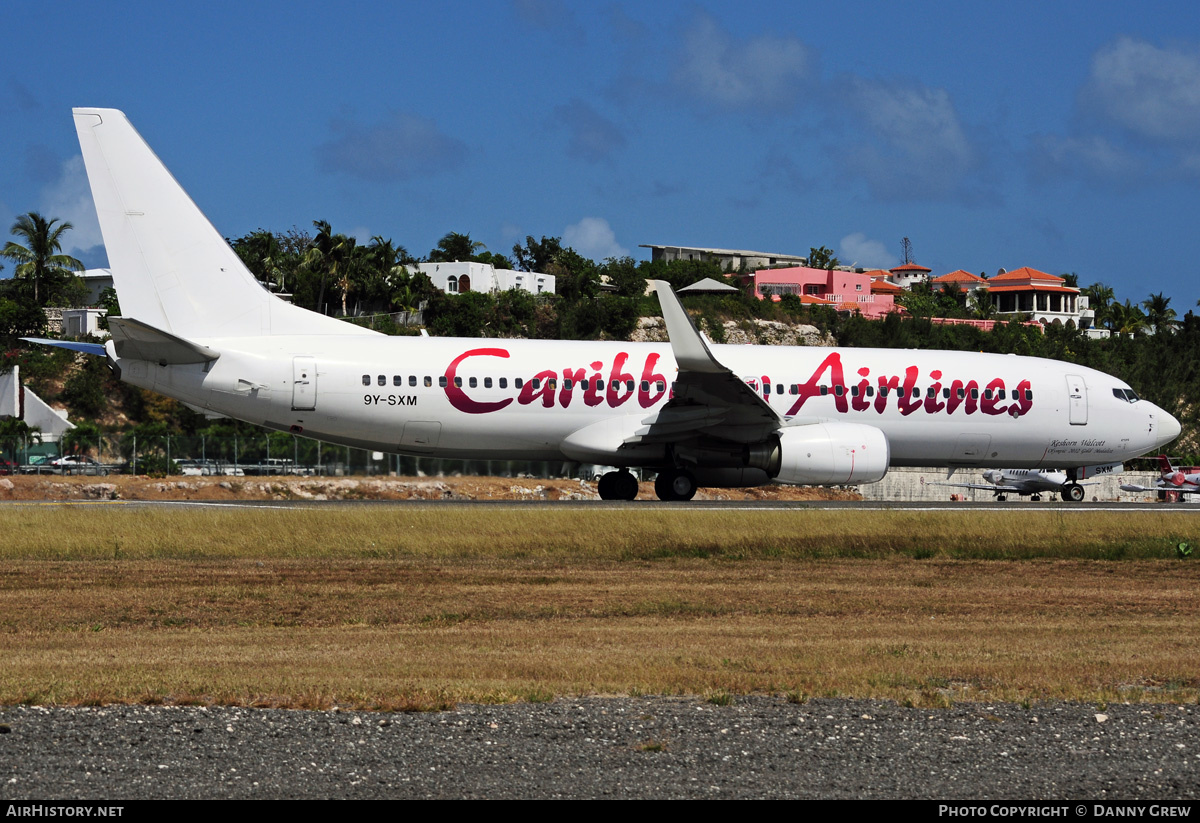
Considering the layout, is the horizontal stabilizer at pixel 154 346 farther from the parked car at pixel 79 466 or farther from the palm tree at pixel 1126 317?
the palm tree at pixel 1126 317

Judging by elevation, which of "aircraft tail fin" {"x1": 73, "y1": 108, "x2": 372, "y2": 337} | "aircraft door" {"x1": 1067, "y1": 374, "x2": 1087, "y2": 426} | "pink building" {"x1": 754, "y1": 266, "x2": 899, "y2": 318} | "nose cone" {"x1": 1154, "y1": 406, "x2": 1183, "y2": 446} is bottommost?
"nose cone" {"x1": 1154, "y1": 406, "x2": 1183, "y2": 446}

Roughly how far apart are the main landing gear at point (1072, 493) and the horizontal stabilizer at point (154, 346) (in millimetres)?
19055

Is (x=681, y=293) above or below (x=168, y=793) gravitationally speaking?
above

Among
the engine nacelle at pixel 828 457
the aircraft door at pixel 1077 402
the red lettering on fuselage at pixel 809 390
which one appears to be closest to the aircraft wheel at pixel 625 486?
the red lettering on fuselage at pixel 809 390

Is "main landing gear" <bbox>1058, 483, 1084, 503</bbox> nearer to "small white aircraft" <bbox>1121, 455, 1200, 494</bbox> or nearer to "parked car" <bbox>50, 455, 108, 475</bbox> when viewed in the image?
"small white aircraft" <bbox>1121, 455, 1200, 494</bbox>

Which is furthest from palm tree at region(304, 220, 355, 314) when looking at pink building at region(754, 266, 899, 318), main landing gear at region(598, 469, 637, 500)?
main landing gear at region(598, 469, 637, 500)

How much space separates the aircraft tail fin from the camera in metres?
24.0

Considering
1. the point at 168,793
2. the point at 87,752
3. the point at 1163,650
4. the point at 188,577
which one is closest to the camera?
the point at 168,793

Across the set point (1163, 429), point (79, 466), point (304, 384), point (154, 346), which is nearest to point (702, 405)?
point (304, 384)

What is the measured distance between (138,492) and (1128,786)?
29477mm

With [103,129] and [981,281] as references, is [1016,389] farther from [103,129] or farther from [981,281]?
[981,281]

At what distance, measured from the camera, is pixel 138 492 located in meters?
32.2

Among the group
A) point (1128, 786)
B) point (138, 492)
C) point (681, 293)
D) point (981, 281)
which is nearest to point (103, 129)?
point (138, 492)

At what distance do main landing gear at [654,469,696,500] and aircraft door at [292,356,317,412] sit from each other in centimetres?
694
